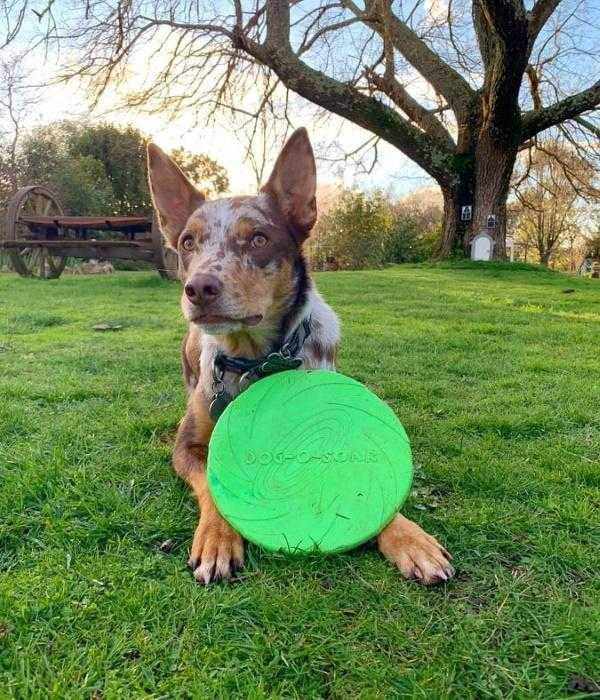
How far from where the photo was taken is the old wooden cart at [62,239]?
35.2 ft

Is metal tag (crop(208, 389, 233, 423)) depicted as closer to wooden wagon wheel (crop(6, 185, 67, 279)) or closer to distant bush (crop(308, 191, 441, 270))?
wooden wagon wheel (crop(6, 185, 67, 279))

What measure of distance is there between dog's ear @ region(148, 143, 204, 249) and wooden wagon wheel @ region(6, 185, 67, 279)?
981 cm

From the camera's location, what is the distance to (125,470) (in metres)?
2.72

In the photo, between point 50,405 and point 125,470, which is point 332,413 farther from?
point 50,405

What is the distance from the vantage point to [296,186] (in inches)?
115

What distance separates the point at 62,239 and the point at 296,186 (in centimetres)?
1053

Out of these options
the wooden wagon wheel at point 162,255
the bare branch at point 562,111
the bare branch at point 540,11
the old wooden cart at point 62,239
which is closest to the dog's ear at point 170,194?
the wooden wagon wheel at point 162,255

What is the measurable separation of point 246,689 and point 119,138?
26.9 metres

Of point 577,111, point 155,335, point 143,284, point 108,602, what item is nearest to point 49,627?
point 108,602

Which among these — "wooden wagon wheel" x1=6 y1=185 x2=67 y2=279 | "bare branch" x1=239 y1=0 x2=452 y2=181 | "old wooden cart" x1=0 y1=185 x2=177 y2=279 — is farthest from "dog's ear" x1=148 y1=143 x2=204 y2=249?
"bare branch" x1=239 y1=0 x2=452 y2=181

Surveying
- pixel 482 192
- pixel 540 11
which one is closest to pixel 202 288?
pixel 540 11

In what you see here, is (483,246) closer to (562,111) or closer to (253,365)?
(562,111)

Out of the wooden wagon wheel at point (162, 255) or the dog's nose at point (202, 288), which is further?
the wooden wagon wheel at point (162, 255)

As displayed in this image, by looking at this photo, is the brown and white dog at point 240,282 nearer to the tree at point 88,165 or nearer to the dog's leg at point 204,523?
the dog's leg at point 204,523
